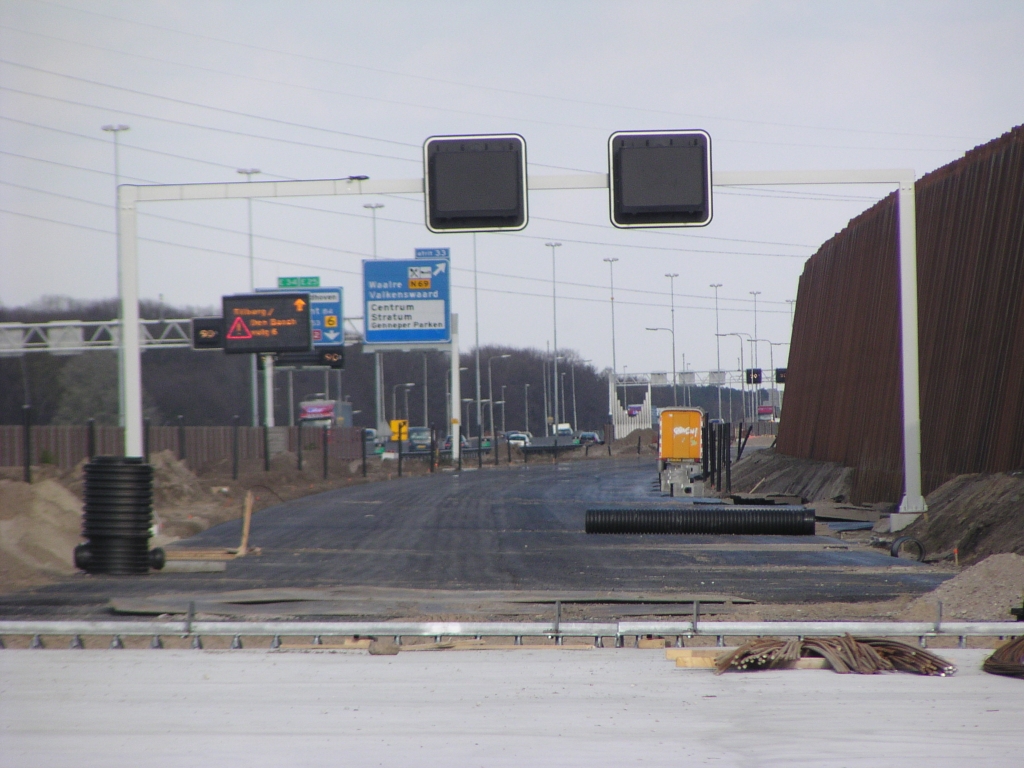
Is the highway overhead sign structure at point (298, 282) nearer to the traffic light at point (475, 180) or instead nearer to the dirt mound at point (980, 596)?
the traffic light at point (475, 180)

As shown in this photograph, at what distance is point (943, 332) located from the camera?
21.6m

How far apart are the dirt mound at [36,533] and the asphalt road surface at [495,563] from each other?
100 centimetres

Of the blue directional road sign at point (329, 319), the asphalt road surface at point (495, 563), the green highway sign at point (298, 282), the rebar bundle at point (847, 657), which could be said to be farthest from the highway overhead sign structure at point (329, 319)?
the rebar bundle at point (847, 657)

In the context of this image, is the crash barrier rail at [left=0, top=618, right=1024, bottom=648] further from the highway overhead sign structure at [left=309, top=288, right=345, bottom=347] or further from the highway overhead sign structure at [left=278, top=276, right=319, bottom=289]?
the highway overhead sign structure at [left=278, top=276, right=319, bottom=289]

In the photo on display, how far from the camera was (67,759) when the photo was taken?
6398mm

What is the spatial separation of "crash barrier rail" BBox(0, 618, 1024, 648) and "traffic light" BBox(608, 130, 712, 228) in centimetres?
846

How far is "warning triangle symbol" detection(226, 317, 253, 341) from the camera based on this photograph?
1347 inches

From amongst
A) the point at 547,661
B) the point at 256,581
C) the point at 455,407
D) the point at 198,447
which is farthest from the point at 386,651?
the point at 455,407

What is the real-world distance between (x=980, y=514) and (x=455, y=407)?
141 ft

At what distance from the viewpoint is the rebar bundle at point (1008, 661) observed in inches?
320

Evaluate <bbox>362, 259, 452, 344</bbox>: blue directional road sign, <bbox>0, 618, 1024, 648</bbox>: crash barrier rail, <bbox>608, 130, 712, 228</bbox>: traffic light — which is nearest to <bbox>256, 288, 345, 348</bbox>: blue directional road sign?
<bbox>362, 259, 452, 344</bbox>: blue directional road sign

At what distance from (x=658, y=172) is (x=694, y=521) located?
28.0 feet

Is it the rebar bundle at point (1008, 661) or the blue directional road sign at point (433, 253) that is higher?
the blue directional road sign at point (433, 253)

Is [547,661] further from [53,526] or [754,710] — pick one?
[53,526]
